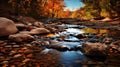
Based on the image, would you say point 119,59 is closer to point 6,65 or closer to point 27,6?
point 6,65

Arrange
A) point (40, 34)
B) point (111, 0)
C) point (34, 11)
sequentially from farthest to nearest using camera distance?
point (111, 0) < point (34, 11) < point (40, 34)

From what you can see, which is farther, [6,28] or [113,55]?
[6,28]

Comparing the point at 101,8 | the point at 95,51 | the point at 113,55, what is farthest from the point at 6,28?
the point at 101,8

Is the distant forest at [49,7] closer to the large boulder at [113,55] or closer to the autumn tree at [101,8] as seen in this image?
the autumn tree at [101,8]

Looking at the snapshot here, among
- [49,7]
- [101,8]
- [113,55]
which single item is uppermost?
[49,7]

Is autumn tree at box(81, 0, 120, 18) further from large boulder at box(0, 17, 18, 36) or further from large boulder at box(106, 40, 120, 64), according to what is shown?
large boulder at box(106, 40, 120, 64)

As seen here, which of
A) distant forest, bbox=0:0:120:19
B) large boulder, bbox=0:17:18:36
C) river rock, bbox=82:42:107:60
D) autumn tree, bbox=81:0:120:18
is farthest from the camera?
autumn tree, bbox=81:0:120:18

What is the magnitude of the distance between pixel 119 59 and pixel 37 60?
92.9 inches

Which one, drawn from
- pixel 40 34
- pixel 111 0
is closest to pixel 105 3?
pixel 111 0

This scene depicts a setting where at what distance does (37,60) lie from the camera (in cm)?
570

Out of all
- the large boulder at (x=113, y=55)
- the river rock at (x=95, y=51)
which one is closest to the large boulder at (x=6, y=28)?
the river rock at (x=95, y=51)

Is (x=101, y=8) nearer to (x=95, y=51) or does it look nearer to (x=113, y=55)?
(x=113, y=55)

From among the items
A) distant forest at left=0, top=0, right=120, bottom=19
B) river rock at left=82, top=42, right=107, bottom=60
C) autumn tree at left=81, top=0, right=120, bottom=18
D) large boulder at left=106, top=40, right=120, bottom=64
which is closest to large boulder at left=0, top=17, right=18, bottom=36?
river rock at left=82, top=42, right=107, bottom=60

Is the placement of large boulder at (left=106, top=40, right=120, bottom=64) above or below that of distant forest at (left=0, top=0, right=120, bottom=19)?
below
